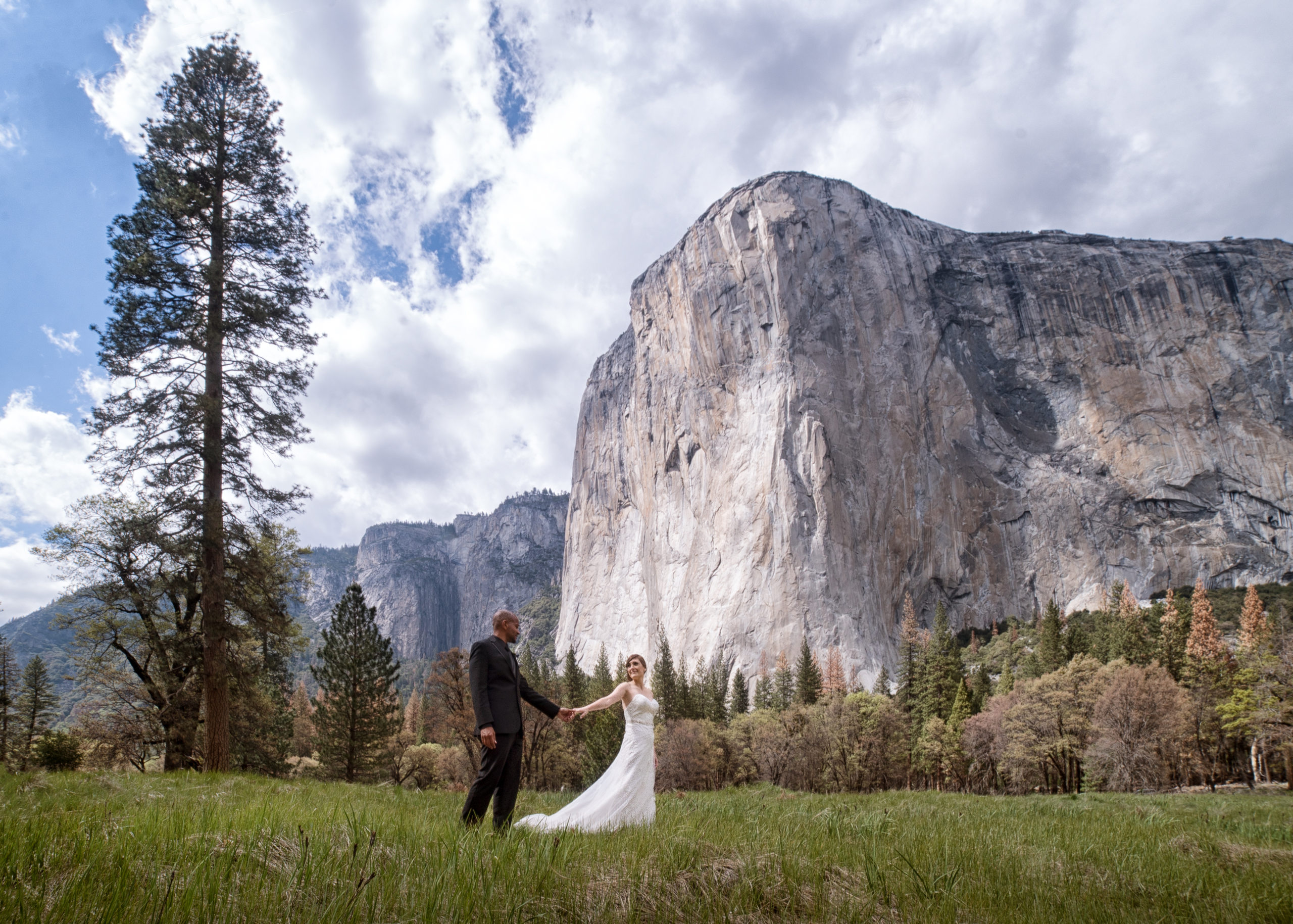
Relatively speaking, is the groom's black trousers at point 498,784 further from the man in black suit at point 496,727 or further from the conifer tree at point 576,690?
the conifer tree at point 576,690

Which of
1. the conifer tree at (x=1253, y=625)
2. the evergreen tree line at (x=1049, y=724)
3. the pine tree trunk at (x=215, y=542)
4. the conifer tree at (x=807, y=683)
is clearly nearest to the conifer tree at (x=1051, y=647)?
the evergreen tree line at (x=1049, y=724)

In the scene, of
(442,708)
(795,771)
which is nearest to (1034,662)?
(795,771)

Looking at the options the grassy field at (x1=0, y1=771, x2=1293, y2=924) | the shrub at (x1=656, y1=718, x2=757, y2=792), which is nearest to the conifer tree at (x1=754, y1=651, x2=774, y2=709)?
the shrub at (x1=656, y1=718, x2=757, y2=792)

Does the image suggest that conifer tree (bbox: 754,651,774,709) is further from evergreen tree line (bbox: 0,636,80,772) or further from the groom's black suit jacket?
the groom's black suit jacket

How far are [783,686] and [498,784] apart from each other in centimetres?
6505

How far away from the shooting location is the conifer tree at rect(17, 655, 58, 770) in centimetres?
3688

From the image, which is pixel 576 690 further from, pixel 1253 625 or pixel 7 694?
pixel 1253 625

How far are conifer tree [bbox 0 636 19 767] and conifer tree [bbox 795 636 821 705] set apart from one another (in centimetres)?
4919

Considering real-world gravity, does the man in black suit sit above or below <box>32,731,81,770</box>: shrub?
above

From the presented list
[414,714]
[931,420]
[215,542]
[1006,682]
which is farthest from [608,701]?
[931,420]

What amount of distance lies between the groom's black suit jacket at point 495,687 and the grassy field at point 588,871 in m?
0.84

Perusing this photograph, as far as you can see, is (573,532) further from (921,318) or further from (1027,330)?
(1027,330)

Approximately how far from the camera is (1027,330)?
366ft

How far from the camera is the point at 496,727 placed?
5.68 m
